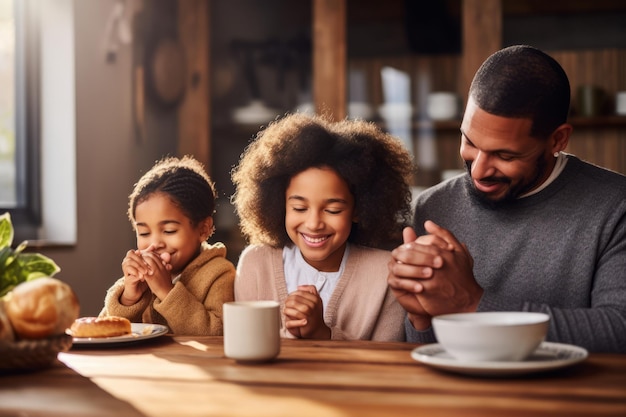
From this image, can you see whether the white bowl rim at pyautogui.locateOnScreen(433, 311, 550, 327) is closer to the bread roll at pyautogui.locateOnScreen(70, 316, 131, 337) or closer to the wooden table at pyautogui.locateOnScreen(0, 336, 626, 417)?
the wooden table at pyautogui.locateOnScreen(0, 336, 626, 417)

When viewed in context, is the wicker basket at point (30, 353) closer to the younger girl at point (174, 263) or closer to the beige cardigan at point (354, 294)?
the younger girl at point (174, 263)

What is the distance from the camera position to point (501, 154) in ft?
5.78

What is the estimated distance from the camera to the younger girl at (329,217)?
6.18 ft

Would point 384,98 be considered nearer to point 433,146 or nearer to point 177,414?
point 433,146

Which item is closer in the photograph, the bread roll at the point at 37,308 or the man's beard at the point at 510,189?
the bread roll at the point at 37,308

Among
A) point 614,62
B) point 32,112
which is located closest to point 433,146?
point 614,62

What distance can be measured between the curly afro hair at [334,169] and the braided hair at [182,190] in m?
0.10

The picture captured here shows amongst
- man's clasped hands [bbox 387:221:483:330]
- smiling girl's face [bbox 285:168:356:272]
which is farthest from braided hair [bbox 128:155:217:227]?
man's clasped hands [bbox 387:221:483:330]

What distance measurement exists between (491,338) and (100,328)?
0.75 metres

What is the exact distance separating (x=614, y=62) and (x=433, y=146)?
839mm

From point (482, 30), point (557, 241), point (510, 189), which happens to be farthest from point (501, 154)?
point (482, 30)

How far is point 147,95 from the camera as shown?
3734 millimetres

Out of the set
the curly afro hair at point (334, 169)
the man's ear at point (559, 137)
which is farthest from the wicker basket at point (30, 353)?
the man's ear at point (559, 137)

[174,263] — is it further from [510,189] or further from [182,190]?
[510,189]
